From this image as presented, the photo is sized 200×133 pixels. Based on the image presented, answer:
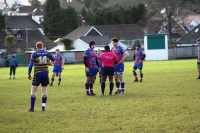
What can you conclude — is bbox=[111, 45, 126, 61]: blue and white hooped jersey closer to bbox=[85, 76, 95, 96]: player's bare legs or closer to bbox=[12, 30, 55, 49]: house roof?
bbox=[85, 76, 95, 96]: player's bare legs

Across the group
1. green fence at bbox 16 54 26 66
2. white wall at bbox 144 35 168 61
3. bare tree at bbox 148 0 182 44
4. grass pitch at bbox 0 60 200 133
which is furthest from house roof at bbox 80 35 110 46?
grass pitch at bbox 0 60 200 133

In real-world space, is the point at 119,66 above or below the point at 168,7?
below

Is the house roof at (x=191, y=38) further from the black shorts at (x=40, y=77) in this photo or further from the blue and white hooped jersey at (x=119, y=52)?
the black shorts at (x=40, y=77)

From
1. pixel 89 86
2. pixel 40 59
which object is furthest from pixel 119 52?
pixel 40 59

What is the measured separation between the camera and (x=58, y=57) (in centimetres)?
2917

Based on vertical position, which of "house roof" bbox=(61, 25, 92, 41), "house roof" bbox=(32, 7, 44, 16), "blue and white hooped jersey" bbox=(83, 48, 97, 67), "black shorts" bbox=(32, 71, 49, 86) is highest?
"house roof" bbox=(32, 7, 44, 16)

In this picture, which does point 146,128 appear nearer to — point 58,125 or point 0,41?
point 58,125

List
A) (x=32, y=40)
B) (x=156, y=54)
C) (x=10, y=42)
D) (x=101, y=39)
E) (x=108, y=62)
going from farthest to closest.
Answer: (x=32, y=40) < (x=101, y=39) < (x=10, y=42) < (x=156, y=54) < (x=108, y=62)

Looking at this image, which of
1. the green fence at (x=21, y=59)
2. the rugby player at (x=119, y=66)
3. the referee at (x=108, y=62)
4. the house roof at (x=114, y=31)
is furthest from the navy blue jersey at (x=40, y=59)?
the house roof at (x=114, y=31)

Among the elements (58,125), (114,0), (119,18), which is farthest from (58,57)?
(114,0)

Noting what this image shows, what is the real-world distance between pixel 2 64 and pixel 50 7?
131 feet

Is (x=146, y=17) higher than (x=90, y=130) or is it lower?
higher

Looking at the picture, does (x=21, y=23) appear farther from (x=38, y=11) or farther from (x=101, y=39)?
(x=38, y=11)

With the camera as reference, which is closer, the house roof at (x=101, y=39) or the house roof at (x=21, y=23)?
the house roof at (x=101, y=39)
